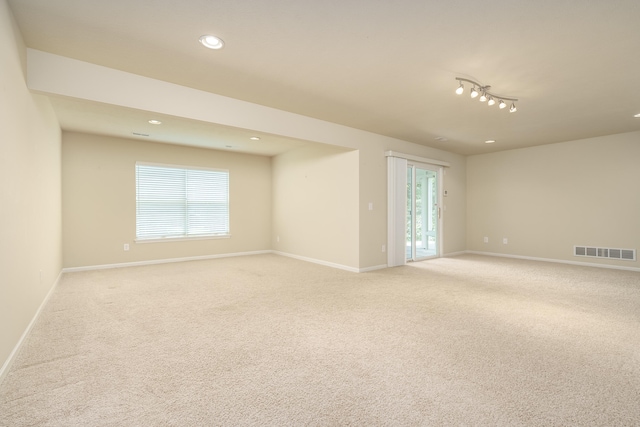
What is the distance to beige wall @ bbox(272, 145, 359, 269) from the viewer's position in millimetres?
5277

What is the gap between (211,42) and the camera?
2.44 m

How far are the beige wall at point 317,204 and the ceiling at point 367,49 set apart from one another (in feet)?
4.87

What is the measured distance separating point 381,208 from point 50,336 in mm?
4636

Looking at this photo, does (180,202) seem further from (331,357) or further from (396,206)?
(331,357)

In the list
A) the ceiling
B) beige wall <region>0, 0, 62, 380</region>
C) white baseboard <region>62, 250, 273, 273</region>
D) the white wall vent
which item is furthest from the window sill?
the white wall vent

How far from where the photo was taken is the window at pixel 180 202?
19.2ft

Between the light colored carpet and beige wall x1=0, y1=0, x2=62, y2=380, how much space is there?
12.0 inches

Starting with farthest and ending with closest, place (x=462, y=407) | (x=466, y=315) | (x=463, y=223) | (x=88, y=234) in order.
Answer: (x=463, y=223) → (x=88, y=234) → (x=466, y=315) → (x=462, y=407)

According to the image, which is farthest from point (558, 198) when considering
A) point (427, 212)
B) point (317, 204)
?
point (317, 204)

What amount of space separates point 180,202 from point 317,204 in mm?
2858

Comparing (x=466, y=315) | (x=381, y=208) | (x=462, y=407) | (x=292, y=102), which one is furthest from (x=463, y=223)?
(x=462, y=407)

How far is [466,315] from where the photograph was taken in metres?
3.03

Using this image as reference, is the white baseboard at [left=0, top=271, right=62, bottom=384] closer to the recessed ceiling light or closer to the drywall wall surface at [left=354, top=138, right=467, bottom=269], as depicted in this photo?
the recessed ceiling light

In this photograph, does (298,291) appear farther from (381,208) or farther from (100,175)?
(100,175)
